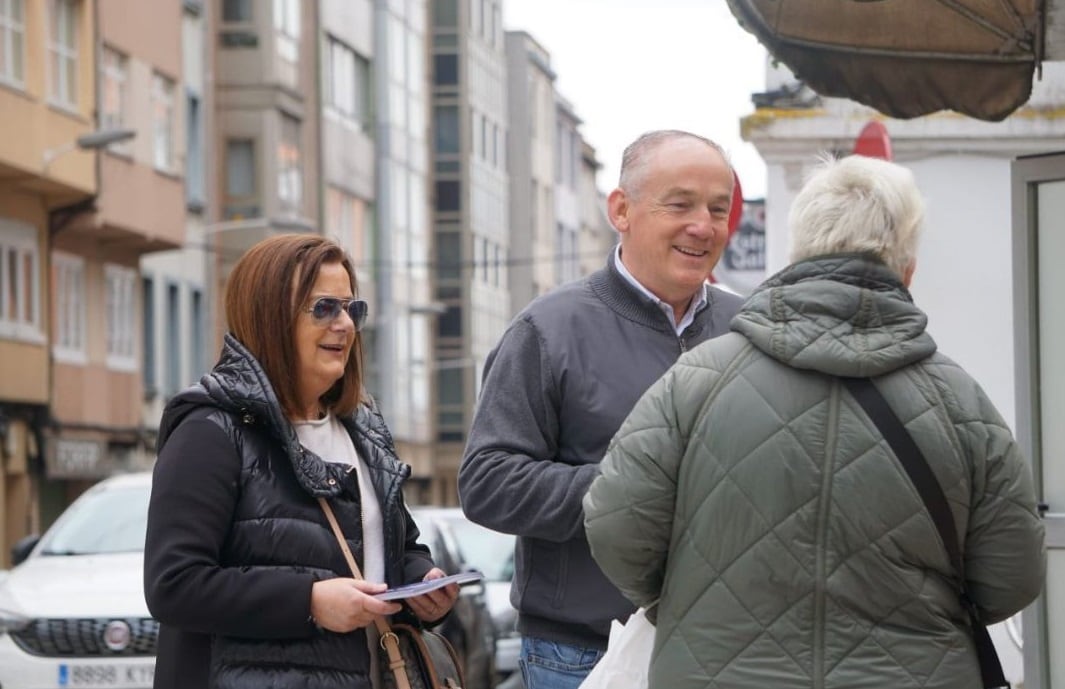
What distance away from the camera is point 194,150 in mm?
47312

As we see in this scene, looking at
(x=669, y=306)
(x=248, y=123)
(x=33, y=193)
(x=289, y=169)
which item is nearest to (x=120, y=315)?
(x=33, y=193)

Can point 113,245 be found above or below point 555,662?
above

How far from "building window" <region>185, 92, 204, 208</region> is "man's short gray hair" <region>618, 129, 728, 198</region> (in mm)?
41708

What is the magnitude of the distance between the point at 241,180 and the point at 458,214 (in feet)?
76.2

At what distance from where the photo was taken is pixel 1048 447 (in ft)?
22.2

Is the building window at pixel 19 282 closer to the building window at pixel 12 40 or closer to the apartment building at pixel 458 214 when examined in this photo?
the building window at pixel 12 40

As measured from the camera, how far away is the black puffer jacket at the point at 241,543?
4.83 m

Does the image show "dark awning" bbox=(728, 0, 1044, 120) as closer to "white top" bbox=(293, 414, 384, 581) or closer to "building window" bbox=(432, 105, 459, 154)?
"white top" bbox=(293, 414, 384, 581)

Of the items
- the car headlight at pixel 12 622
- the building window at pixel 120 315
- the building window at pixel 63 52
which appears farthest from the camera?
the building window at pixel 120 315

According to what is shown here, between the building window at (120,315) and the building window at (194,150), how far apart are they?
4.54 metres

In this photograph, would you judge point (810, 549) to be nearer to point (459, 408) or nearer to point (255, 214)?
point (255, 214)

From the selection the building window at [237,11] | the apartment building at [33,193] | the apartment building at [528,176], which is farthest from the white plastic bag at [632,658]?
the apartment building at [528,176]

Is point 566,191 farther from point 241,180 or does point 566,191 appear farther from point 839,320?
point 839,320

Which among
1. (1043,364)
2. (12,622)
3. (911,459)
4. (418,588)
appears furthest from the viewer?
(12,622)
